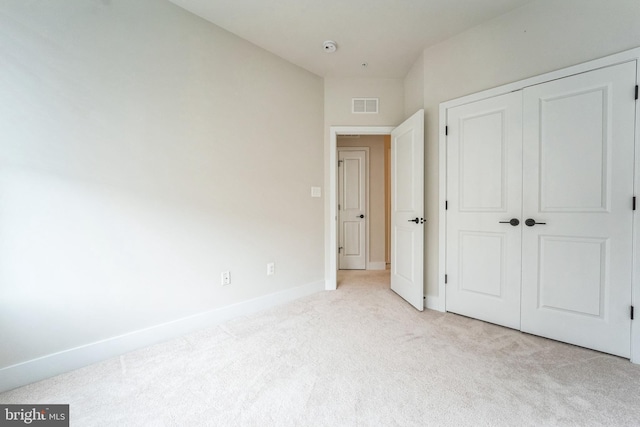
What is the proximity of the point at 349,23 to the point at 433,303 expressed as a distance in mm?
2729

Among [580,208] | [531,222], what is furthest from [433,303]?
[580,208]

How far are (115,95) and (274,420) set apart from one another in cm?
219

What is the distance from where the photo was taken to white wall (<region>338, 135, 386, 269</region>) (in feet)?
15.0

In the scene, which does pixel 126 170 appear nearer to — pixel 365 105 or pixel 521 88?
pixel 365 105

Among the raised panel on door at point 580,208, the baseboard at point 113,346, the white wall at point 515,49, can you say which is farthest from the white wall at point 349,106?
the raised panel on door at point 580,208

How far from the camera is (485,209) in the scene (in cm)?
233

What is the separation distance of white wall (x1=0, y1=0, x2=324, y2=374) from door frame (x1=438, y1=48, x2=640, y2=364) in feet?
5.45

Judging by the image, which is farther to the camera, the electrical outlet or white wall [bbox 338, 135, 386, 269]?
white wall [bbox 338, 135, 386, 269]

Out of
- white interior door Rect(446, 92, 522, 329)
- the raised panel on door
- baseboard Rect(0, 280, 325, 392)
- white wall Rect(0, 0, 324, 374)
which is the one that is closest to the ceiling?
white wall Rect(0, 0, 324, 374)

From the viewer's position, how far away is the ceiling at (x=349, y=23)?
2068mm

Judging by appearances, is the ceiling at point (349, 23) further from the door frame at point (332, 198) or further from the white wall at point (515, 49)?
the door frame at point (332, 198)

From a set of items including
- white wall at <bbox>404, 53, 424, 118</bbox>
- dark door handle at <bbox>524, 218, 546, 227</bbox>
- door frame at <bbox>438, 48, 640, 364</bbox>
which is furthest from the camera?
white wall at <bbox>404, 53, 424, 118</bbox>

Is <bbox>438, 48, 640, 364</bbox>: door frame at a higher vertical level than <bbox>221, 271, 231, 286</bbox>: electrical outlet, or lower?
higher

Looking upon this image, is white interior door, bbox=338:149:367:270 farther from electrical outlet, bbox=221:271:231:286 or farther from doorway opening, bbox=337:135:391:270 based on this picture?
electrical outlet, bbox=221:271:231:286
